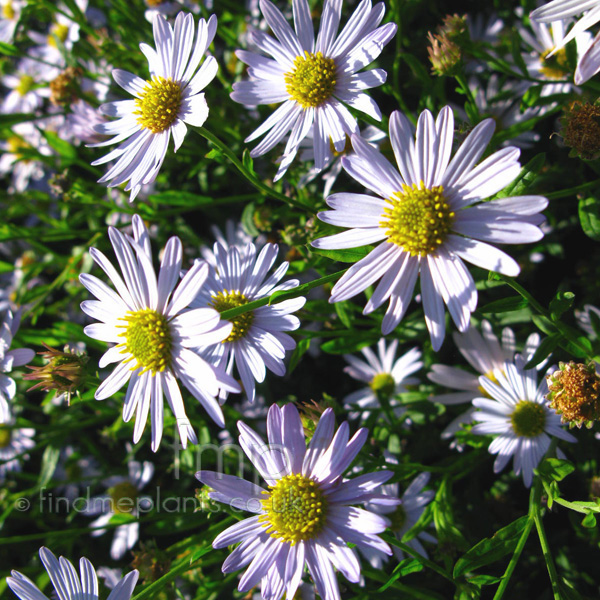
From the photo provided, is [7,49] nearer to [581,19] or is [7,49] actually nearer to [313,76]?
[313,76]

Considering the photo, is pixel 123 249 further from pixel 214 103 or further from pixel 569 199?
pixel 569 199

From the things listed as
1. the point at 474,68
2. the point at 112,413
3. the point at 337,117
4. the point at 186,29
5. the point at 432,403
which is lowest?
the point at 432,403

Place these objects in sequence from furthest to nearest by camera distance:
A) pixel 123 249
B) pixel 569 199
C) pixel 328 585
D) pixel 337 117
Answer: pixel 569 199 → pixel 337 117 → pixel 123 249 → pixel 328 585

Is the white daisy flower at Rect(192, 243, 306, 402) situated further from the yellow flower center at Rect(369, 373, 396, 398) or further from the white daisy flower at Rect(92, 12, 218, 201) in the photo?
the yellow flower center at Rect(369, 373, 396, 398)

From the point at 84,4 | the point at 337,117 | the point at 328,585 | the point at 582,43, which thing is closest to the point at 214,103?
the point at 84,4

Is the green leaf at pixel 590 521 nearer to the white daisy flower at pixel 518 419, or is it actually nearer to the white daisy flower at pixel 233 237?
the white daisy flower at pixel 518 419

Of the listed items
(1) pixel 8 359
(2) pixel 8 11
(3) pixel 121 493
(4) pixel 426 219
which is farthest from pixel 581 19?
(2) pixel 8 11
